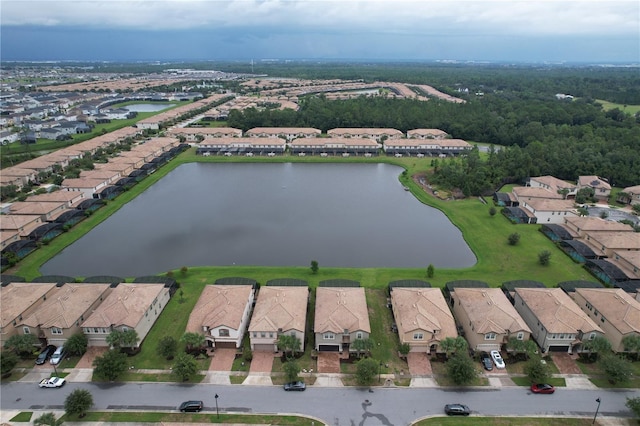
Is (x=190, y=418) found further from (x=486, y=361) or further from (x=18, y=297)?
(x=486, y=361)

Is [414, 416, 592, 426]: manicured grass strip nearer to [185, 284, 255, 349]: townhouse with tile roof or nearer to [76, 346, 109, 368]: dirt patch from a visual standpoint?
[185, 284, 255, 349]: townhouse with tile roof

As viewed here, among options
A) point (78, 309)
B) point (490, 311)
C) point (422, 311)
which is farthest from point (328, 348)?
point (78, 309)

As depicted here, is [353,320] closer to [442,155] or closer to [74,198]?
[74,198]

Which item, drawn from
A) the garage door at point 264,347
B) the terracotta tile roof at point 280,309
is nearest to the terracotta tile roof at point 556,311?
the terracotta tile roof at point 280,309

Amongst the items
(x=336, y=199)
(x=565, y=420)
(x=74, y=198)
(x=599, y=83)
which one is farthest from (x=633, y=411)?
(x=599, y=83)

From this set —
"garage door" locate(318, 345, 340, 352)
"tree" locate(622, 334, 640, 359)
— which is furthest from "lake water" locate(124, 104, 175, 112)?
"tree" locate(622, 334, 640, 359)

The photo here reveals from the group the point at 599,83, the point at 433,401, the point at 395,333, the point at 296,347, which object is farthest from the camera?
the point at 599,83
